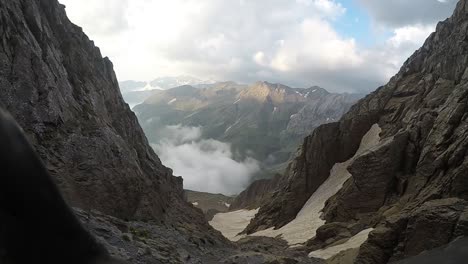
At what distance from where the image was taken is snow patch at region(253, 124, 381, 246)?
54750mm

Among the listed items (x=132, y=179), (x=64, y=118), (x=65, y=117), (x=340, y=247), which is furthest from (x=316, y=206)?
(x=64, y=118)

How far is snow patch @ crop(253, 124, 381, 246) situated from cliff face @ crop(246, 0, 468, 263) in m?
1.53

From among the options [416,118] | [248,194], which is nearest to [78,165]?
[416,118]

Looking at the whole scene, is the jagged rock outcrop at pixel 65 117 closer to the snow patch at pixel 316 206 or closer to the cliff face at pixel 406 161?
the cliff face at pixel 406 161

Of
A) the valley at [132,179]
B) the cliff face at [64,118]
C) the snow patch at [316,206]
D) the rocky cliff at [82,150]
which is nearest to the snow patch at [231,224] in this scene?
the snow patch at [316,206]

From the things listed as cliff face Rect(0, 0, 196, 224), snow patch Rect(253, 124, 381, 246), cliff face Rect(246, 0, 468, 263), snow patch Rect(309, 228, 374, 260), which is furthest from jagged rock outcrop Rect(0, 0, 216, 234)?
snow patch Rect(253, 124, 381, 246)

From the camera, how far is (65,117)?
2791cm

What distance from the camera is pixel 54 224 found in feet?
13.9

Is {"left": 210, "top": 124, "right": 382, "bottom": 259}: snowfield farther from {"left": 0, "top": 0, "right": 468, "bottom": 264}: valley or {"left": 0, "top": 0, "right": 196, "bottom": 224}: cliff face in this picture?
{"left": 0, "top": 0, "right": 196, "bottom": 224}: cliff face

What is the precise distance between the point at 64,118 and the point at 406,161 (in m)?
37.2

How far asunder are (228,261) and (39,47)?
20813 millimetres

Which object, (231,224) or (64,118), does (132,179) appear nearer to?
(64,118)

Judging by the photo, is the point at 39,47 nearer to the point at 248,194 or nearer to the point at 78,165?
the point at 78,165

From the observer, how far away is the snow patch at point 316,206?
180ft
